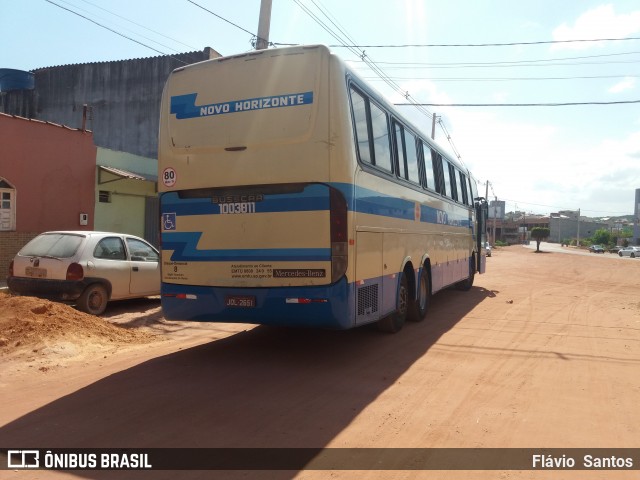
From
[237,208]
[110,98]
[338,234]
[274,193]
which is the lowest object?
[338,234]

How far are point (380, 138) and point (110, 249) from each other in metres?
5.75

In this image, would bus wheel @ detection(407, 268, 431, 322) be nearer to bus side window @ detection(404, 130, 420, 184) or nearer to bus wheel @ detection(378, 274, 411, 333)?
bus wheel @ detection(378, 274, 411, 333)

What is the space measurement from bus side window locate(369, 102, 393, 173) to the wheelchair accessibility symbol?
8.96ft

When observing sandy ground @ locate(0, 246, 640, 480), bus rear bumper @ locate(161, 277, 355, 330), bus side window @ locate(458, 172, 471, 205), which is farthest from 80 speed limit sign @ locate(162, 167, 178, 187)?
bus side window @ locate(458, 172, 471, 205)

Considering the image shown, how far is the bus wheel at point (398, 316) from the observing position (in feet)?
26.2

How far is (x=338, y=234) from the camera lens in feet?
18.7

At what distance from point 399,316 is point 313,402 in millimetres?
3598

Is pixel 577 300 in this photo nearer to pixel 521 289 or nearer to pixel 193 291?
pixel 521 289

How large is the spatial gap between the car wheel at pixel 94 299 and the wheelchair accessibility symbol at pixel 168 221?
11.1 feet

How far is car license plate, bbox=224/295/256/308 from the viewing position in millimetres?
5965

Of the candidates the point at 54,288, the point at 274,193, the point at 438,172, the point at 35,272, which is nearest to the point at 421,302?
the point at 438,172

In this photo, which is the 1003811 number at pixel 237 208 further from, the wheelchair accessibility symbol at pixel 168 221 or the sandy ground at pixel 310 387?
the sandy ground at pixel 310 387

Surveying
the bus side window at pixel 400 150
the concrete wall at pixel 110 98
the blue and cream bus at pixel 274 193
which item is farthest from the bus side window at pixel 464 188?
the concrete wall at pixel 110 98

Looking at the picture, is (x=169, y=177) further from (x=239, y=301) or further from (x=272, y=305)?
(x=272, y=305)
